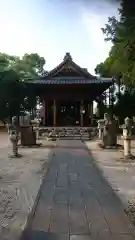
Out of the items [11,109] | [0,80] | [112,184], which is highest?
[0,80]

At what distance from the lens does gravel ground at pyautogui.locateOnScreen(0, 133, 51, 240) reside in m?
5.14

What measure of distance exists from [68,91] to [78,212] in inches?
1095

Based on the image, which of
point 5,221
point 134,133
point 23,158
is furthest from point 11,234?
point 134,133

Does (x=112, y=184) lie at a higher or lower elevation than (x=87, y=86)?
lower

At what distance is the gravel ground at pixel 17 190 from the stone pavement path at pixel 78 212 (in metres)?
0.19

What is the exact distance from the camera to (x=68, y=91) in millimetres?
33281

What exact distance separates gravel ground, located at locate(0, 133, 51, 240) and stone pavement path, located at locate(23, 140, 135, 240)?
0.61 ft

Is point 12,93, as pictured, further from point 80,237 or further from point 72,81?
point 80,237

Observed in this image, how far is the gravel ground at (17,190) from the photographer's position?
5137 millimetres

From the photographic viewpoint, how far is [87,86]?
32.4 m

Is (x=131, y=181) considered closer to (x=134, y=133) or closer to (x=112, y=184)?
(x=112, y=184)

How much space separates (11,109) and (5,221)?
29063 mm

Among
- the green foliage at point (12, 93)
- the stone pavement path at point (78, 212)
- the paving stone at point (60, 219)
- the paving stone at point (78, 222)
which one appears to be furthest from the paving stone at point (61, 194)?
the green foliage at point (12, 93)

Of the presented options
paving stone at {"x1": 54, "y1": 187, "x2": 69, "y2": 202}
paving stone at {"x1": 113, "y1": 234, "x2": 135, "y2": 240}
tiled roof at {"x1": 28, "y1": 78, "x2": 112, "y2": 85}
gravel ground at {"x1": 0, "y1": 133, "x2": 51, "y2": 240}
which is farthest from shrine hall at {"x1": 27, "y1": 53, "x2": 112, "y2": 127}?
paving stone at {"x1": 113, "y1": 234, "x2": 135, "y2": 240}
